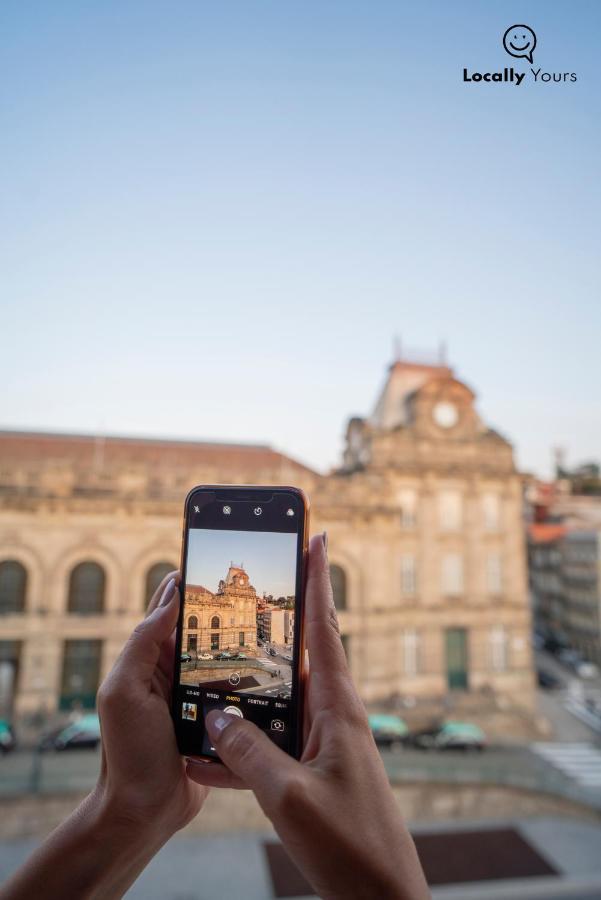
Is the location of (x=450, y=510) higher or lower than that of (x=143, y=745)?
higher

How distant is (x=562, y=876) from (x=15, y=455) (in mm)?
13462

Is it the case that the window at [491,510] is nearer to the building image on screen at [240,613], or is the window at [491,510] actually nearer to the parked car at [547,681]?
the parked car at [547,681]

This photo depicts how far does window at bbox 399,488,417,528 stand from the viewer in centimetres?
1523

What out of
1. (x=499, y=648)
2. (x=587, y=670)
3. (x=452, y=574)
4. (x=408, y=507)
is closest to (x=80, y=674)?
(x=408, y=507)

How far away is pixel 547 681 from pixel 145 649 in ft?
60.2

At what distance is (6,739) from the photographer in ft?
33.3

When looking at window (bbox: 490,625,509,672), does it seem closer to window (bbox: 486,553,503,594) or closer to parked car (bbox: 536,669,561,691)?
window (bbox: 486,553,503,594)

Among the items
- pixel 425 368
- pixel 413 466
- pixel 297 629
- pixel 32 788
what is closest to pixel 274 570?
pixel 297 629

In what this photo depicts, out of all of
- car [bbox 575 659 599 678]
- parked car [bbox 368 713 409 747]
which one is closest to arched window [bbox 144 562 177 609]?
parked car [bbox 368 713 409 747]

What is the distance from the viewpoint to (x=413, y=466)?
50.7ft

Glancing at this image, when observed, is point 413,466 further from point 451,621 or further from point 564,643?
point 564,643

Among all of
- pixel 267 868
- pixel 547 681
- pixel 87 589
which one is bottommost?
pixel 547 681

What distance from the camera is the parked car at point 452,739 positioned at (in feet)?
36.9

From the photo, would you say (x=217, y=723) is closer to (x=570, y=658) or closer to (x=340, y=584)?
(x=340, y=584)
